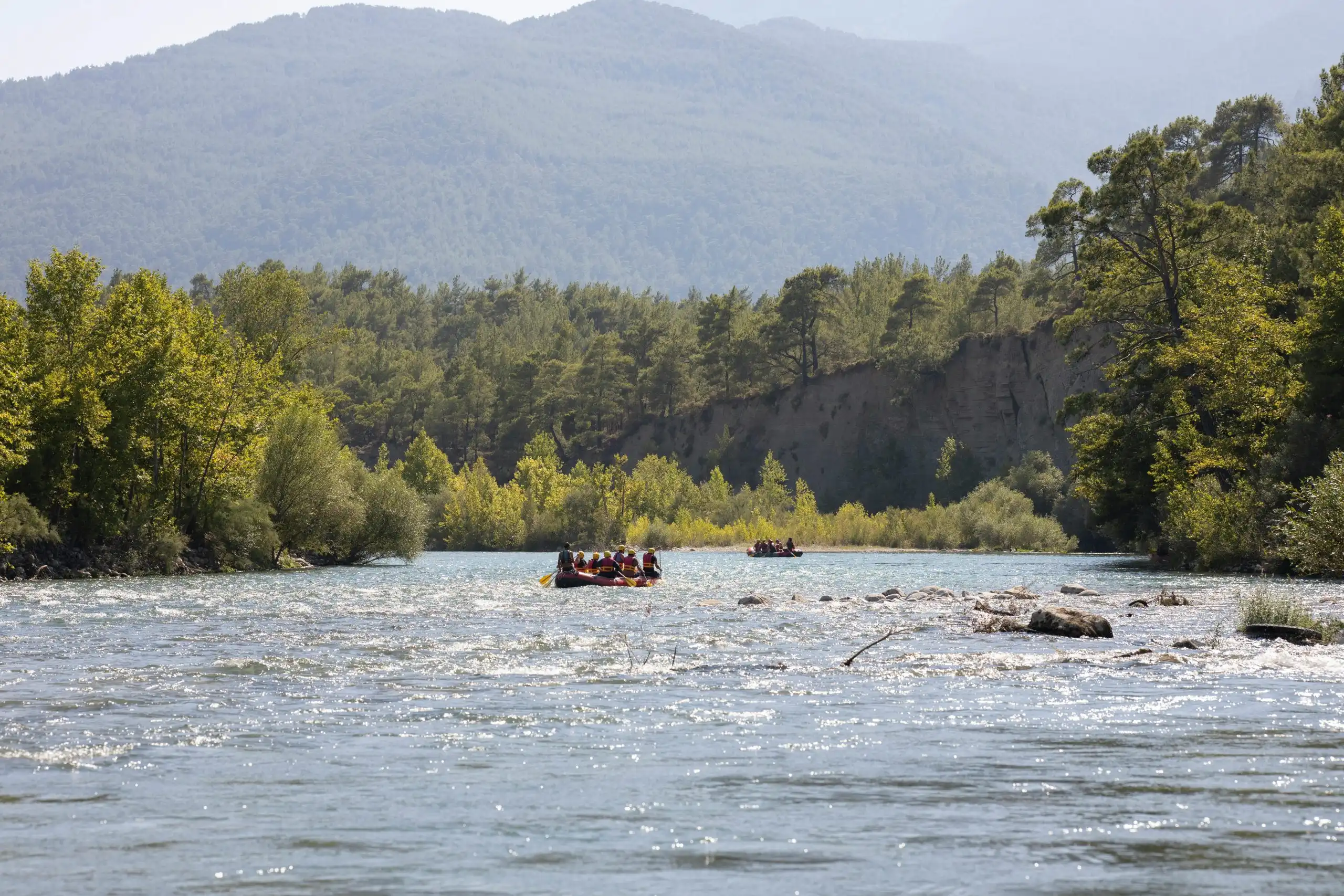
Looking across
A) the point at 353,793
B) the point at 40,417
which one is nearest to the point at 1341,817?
the point at 353,793

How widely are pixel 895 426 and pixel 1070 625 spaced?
100261 millimetres

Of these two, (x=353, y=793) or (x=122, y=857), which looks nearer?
(x=122, y=857)

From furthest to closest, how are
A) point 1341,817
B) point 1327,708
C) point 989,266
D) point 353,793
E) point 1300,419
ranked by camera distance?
point 989,266, point 1300,419, point 1327,708, point 353,793, point 1341,817

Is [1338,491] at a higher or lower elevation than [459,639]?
higher

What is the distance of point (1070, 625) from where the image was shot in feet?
83.3

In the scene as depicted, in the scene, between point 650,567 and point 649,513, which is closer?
point 650,567

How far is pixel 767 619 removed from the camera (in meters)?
31.0

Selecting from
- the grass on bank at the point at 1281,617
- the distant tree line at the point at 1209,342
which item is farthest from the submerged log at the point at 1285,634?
the distant tree line at the point at 1209,342

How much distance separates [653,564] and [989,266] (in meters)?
96.6

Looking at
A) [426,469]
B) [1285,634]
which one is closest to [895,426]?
[426,469]

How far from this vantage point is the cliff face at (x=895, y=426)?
112m

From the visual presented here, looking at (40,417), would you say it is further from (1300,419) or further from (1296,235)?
(1296,235)

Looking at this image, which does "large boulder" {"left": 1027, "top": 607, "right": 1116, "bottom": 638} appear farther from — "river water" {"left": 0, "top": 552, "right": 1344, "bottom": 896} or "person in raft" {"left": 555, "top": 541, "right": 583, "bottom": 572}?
"person in raft" {"left": 555, "top": 541, "right": 583, "bottom": 572}

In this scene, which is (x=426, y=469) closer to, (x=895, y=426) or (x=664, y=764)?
(x=895, y=426)
